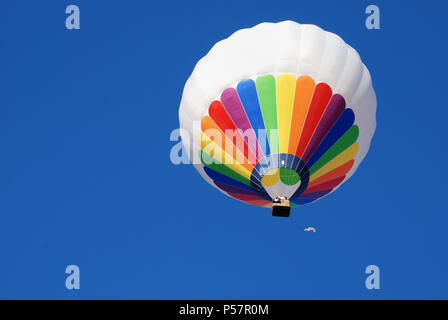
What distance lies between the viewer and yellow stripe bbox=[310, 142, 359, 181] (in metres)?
22.8

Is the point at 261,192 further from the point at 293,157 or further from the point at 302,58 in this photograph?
the point at 302,58

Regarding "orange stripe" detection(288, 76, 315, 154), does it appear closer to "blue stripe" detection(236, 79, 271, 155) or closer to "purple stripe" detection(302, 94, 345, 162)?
"purple stripe" detection(302, 94, 345, 162)

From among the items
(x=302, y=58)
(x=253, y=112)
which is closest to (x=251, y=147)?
(x=253, y=112)

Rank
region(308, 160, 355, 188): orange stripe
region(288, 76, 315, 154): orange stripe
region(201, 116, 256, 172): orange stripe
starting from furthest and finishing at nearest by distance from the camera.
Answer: region(308, 160, 355, 188): orange stripe, region(201, 116, 256, 172): orange stripe, region(288, 76, 315, 154): orange stripe

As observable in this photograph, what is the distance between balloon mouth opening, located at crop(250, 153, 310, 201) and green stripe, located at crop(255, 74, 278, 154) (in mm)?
667

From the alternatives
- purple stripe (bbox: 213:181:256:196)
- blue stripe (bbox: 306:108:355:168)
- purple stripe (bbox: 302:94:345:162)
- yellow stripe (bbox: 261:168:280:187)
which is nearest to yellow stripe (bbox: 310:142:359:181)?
blue stripe (bbox: 306:108:355:168)

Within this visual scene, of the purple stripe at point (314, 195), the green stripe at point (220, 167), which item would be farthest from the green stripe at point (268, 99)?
the purple stripe at point (314, 195)

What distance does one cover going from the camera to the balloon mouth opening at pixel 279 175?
22.1 m

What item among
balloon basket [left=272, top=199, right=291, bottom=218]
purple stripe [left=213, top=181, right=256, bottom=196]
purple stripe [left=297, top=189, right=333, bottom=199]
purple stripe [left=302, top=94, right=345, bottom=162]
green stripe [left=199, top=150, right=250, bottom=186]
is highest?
purple stripe [left=302, top=94, right=345, bottom=162]

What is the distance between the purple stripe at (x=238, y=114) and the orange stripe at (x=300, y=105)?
771mm

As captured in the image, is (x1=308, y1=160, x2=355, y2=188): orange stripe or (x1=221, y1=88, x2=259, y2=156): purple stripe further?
(x1=308, y1=160, x2=355, y2=188): orange stripe

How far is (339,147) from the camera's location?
74.7 feet

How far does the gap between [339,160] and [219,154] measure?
252 centimetres

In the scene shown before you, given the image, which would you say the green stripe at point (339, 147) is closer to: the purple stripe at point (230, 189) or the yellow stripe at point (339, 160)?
the yellow stripe at point (339, 160)
